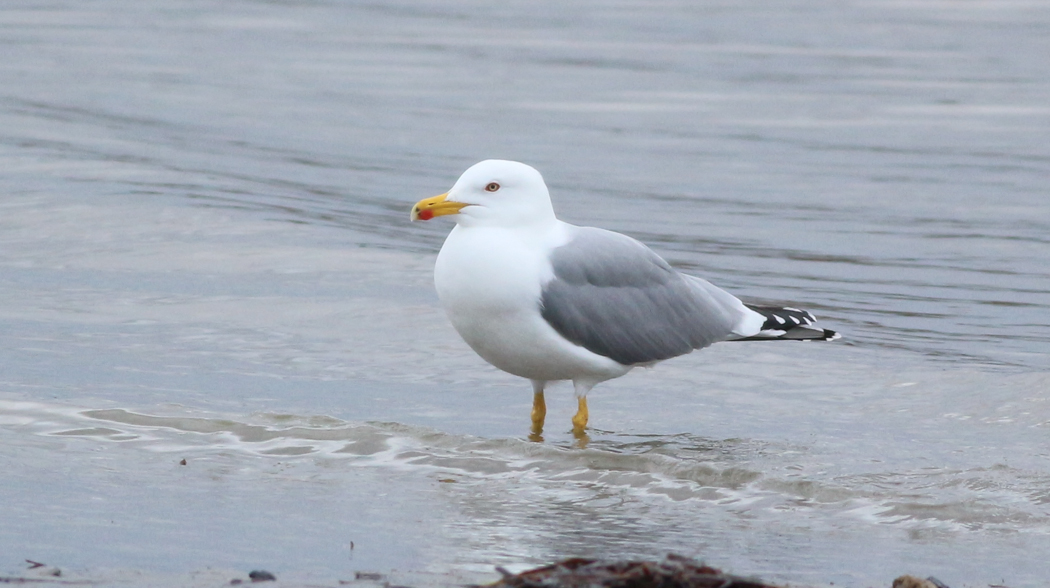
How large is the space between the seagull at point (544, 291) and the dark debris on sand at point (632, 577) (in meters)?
2.67

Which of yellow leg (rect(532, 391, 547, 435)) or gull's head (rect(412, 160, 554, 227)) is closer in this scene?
gull's head (rect(412, 160, 554, 227))

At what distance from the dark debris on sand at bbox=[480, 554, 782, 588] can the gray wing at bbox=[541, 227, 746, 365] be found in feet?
9.06

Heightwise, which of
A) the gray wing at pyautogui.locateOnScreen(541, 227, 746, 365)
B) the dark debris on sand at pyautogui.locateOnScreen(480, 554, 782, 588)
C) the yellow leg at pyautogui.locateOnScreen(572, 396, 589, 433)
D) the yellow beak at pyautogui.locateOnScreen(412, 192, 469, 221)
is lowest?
the dark debris on sand at pyautogui.locateOnScreen(480, 554, 782, 588)

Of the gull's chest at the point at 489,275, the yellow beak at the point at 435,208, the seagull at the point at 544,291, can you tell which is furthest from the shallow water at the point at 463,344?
the yellow beak at the point at 435,208

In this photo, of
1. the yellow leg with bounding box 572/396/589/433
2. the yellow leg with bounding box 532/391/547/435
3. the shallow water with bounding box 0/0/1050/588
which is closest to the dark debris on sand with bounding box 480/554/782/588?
the shallow water with bounding box 0/0/1050/588

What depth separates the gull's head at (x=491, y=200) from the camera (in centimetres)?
725

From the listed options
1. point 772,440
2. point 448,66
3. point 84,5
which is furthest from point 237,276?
point 84,5

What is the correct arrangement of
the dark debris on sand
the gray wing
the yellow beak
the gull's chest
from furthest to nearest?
1. the gray wing
2. the yellow beak
3. the gull's chest
4. the dark debris on sand

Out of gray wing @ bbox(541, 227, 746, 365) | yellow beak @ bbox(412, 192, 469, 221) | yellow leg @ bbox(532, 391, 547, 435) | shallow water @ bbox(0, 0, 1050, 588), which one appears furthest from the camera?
yellow leg @ bbox(532, 391, 547, 435)

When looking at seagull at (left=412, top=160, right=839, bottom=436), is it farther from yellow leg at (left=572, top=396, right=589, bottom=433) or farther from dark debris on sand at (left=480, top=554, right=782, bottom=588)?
dark debris on sand at (left=480, top=554, right=782, bottom=588)

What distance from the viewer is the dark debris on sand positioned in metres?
4.43

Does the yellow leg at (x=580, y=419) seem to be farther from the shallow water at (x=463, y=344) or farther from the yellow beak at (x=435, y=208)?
the yellow beak at (x=435, y=208)

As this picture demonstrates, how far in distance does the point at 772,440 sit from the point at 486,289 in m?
1.62

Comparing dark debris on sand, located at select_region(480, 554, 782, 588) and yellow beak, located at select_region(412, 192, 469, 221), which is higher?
yellow beak, located at select_region(412, 192, 469, 221)
